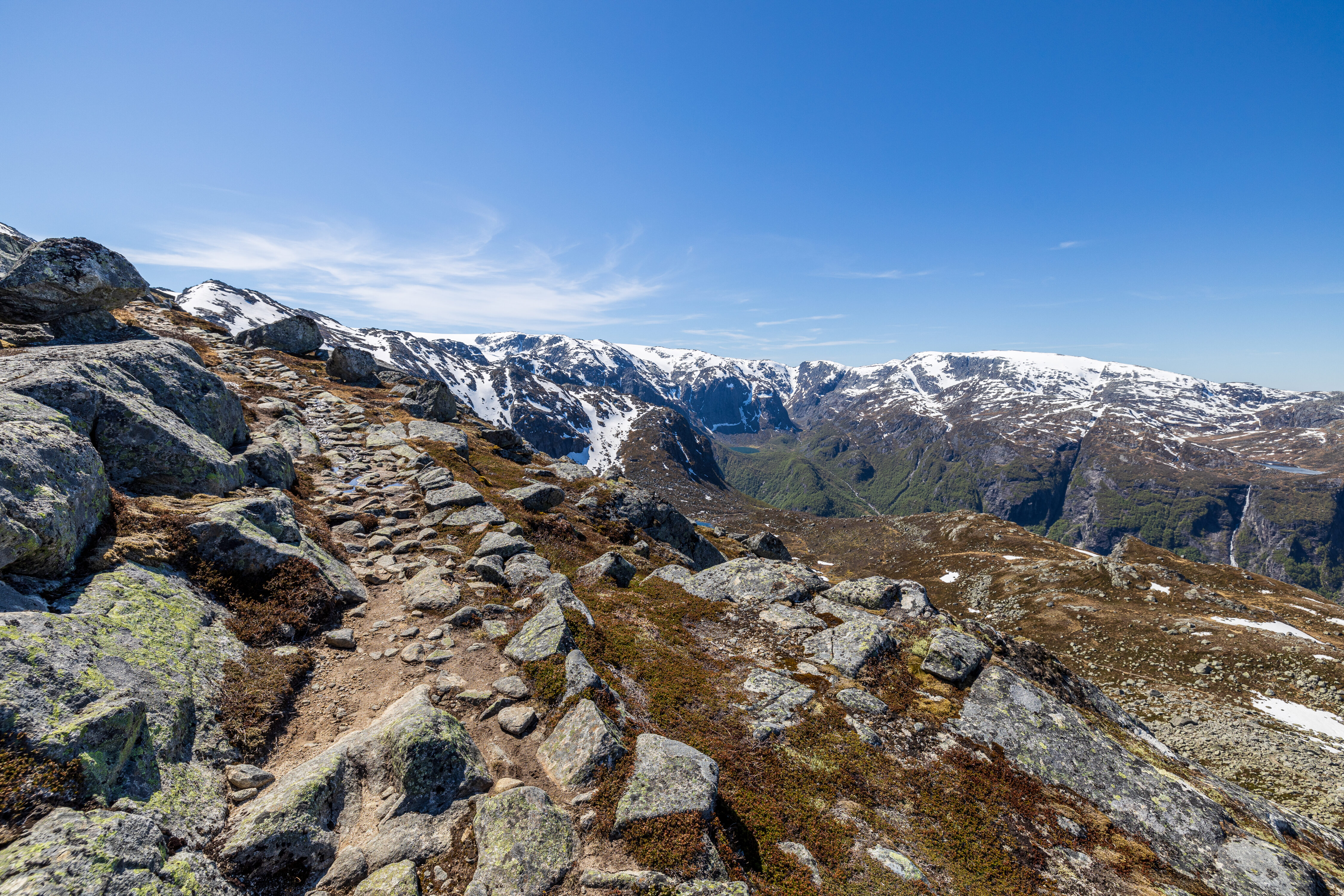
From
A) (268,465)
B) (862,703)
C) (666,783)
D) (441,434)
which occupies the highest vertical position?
(441,434)

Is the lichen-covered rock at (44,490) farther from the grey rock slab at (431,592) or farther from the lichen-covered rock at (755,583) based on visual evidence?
the lichen-covered rock at (755,583)

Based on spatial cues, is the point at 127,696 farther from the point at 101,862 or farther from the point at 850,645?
the point at 850,645

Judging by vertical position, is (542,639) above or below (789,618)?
above

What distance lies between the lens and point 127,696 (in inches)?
268

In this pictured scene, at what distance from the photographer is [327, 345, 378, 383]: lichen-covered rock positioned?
54.1 meters

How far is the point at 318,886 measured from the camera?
22.0 feet

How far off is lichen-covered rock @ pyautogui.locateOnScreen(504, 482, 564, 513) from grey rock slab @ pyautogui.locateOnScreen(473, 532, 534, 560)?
369 inches

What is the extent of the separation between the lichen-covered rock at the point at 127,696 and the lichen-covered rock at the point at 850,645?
1582cm

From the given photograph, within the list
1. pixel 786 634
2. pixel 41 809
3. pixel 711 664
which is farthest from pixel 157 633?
pixel 786 634

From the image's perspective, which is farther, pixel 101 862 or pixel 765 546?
pixel 765 546

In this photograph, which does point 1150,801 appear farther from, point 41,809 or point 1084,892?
point 41,809

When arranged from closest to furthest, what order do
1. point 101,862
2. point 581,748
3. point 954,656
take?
point 101,862, point 581,748, point 954,656

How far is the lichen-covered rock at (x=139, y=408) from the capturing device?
1279 centimetres

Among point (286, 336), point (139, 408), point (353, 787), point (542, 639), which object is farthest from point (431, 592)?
point (286, 336)
